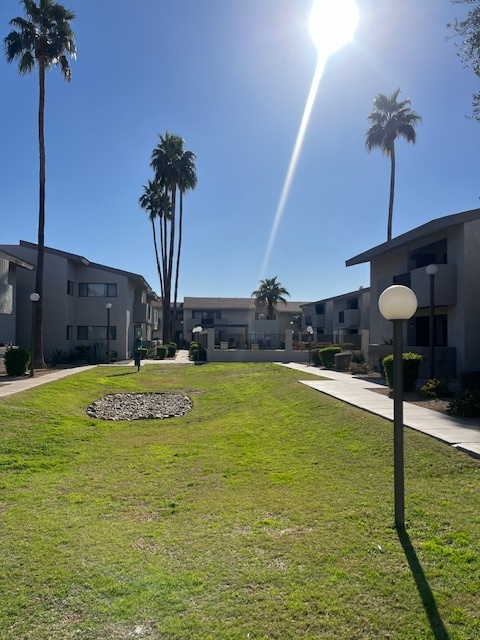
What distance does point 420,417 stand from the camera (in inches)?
374

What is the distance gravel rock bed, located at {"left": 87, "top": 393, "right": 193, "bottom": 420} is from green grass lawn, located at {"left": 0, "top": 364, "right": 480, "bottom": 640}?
3.44m

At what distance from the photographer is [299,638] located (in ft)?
10.2

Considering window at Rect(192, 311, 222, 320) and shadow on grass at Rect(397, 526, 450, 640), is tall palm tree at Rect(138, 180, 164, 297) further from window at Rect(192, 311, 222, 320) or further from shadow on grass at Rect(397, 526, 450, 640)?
shadow on grass at Rect(397, 526, 450, 640)

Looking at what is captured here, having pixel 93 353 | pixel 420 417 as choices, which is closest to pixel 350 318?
pixel 93 353

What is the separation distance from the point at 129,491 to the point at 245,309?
53875 mm

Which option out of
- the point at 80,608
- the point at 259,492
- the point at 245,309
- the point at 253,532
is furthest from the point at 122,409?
the point at 245,309

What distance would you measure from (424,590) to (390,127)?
1289 inches

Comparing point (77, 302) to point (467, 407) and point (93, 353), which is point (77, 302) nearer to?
point (93, 353)

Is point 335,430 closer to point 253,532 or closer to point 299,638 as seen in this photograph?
point 253,532

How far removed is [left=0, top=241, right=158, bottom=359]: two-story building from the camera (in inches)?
1152

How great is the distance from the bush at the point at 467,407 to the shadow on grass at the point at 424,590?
19.3ft

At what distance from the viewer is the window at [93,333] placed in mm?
32594

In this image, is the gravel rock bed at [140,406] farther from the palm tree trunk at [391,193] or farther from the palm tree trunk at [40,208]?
the palm tree trunk at [391,193]

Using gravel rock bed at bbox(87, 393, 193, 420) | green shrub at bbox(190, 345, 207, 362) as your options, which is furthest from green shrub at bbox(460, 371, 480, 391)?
green shrub at bbox(190, 345, 207, 362)
